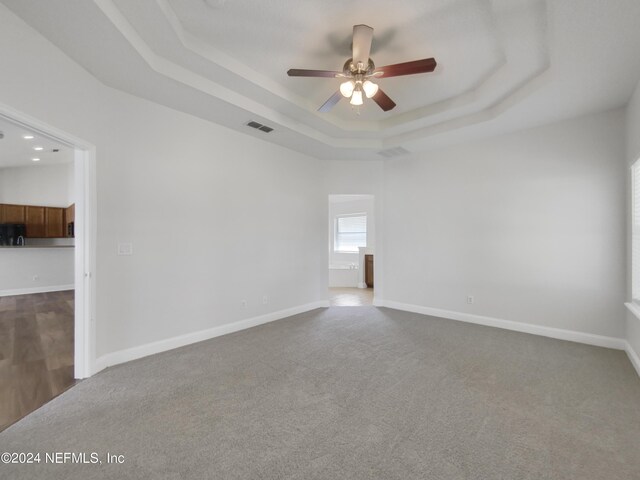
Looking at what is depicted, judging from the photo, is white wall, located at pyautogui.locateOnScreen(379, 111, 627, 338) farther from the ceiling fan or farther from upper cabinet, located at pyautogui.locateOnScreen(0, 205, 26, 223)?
upper cabinet, located at pyautogui.locateOnScreen(0, 205, 26, 223)

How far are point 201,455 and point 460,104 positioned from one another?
431 centimetres

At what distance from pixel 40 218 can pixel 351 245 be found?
27.4 ft

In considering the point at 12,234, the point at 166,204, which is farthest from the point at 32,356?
the point at 12,234

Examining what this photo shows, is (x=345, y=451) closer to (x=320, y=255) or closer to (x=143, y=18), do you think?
(x=143, y=18)

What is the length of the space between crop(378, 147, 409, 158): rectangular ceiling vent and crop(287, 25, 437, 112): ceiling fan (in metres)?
2.08

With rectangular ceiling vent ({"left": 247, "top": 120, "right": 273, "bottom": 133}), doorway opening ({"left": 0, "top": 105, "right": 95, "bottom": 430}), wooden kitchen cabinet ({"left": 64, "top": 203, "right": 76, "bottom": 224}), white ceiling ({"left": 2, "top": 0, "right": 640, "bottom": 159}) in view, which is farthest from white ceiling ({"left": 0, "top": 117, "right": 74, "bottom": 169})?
white ceiling ({"left": 2, "top": 0, "right": 640, "bottom": 159})

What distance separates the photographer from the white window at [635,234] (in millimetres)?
2939

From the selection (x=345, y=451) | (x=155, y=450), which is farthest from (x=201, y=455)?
(x=345, y=451)

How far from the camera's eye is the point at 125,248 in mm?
3129

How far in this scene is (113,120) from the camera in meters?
3.03

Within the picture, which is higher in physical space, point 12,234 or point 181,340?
point 12,234

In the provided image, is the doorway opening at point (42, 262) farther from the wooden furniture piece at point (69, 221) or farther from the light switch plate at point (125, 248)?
the light switch plate at point (125, 248)

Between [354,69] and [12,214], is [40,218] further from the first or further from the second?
[354,69]

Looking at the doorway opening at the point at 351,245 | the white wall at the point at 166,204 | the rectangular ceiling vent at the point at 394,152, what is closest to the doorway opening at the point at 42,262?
the white wall at the point at 166,204
